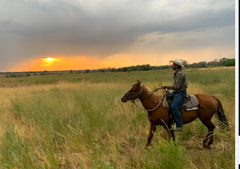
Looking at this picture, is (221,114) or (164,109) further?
(221,114)

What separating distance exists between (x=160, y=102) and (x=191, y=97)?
30.7 inches

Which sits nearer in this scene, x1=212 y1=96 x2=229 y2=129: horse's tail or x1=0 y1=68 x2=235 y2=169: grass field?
→ x1=0 y1=68 x2=235 y2=169: grass field

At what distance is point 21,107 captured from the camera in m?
6.55

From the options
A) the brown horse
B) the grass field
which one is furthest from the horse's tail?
the grass field

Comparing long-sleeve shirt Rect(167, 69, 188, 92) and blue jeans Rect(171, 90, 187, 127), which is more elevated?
long-sleeve shirt Rect(167, 69, 188, 92)

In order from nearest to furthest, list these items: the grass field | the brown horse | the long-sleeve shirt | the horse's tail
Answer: the grass field
the long-sleeve shirt
the brown horse
the horse's tail

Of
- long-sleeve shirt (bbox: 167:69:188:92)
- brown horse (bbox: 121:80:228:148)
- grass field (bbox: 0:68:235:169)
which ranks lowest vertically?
grass field (bbox: 0:68:235:169)

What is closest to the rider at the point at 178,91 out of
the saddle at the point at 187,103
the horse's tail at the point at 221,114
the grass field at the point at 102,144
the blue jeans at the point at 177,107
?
the blue jeans at the point at 177,107

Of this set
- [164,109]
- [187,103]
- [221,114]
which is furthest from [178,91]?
[221,114]

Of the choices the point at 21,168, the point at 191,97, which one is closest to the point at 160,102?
the point at 191,97

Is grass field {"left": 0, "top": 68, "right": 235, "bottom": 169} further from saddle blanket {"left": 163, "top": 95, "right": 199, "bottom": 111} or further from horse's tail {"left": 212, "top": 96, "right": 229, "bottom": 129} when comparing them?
saddle blanket {"left": 163, "top": 95, "right": 199, "bottom": 111}

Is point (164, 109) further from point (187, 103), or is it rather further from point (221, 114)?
point (221, 114)

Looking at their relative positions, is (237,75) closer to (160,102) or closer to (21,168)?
(160,102)

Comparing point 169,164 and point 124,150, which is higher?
point 169,164
